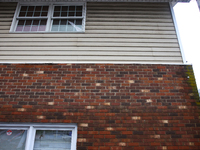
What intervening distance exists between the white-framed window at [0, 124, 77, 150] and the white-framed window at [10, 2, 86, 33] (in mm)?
2627

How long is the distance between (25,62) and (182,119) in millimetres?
3923

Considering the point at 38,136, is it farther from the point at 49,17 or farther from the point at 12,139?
the point at 49,17

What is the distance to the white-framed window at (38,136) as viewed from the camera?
10.2 ft

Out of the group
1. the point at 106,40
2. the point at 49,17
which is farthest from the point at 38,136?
the point at 49,17

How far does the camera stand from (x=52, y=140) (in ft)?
10.4

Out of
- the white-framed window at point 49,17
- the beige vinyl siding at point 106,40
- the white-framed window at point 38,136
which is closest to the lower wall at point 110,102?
the white-framed window at point 38,136

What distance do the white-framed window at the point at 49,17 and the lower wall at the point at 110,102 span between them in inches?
52.0

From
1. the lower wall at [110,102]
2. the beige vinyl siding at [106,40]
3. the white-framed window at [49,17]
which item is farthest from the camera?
the white-framed window at [49,17]

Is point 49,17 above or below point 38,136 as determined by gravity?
above

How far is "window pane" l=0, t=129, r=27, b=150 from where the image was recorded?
3.11m

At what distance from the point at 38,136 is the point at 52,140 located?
1.06 ft

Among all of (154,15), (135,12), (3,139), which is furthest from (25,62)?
(154,15)

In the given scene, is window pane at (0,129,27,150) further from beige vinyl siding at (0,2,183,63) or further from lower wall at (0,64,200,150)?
beige vinyl siding at (0,2,183,63)

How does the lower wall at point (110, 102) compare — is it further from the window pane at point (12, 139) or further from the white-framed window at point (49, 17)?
the white-framed window at point (49, 17)
